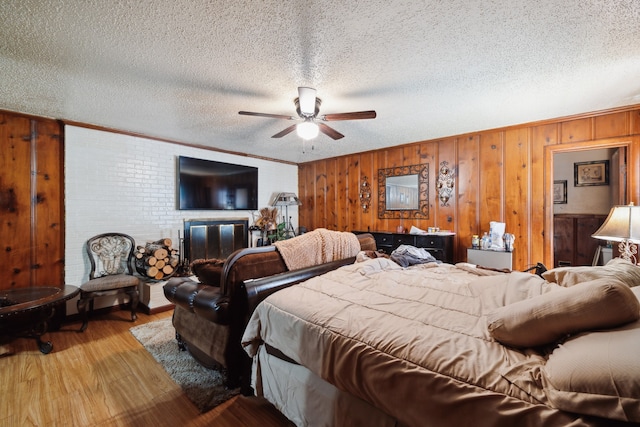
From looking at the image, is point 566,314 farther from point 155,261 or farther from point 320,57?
point 155,261

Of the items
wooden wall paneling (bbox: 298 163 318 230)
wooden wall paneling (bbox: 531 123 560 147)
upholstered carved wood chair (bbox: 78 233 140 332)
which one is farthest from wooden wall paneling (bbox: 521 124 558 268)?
upholstered carved wood chair (bbox: 78 233 140 332)

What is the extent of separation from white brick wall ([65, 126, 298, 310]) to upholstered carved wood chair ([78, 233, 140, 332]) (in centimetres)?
13

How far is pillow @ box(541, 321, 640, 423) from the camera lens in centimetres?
66

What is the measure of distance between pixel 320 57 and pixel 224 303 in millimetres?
1915

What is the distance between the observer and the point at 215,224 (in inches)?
183

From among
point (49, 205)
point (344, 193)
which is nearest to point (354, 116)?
point (344, 193)

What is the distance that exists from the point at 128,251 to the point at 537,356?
444 cm

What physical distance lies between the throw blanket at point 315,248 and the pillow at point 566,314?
4.68ft

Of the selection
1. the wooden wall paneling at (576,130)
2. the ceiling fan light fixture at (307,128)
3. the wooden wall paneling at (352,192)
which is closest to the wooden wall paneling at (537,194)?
the wooden wall paneling at (576,130)

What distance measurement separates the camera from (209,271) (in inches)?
81.7

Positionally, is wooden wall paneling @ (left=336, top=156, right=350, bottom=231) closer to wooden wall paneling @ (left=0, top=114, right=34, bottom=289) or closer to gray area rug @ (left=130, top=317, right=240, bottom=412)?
gray area rug @ (left=130, top=317, right=240, bottom=412)

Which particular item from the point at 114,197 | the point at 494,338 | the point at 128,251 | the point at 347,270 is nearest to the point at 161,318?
the point at 128,251

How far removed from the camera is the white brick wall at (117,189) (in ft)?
10.8

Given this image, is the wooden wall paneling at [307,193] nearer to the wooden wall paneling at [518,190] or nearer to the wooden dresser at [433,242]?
the wooden dresser at [433,242]
